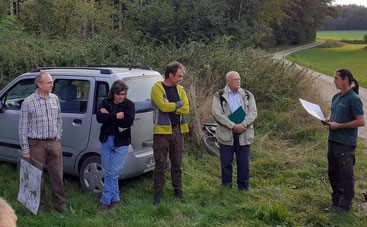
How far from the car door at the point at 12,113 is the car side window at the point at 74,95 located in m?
0.66

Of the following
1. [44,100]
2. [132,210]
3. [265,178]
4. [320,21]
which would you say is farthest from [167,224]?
[320,21]

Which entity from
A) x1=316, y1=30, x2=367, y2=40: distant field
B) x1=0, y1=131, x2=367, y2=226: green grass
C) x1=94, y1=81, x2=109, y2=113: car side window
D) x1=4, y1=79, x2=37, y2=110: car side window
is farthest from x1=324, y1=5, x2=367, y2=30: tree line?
x1=94, y1=81, x2=109, y2=113: car side window

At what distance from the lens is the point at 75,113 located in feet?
18.6

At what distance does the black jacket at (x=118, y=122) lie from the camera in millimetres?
4926

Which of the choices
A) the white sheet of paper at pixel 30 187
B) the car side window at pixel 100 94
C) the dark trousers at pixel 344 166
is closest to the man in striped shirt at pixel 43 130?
the white sheet of paper at pixel 30 187

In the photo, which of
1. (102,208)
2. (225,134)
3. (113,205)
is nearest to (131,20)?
(225,134)

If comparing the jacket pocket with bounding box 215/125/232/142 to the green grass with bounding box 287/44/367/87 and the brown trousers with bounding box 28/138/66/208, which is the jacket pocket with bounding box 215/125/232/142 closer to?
the brown trousers with bounding box 28/138/66/208

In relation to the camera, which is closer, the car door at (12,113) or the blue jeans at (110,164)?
the blue jeans at (110,164)

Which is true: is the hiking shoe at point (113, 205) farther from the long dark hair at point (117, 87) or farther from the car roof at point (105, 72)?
the car roof at point (105, 72)

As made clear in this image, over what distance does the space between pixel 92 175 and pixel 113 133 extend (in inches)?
37.7

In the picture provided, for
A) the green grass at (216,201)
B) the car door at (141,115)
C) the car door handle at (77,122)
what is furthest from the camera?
the car door handle at (77,122)

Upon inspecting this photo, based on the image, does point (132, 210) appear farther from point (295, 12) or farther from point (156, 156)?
point (295, 12)

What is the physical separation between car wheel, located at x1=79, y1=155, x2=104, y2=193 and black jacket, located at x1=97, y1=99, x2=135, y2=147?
0.65 meters

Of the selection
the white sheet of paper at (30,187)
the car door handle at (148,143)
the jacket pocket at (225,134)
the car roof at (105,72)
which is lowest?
the white sheet of paper at (30,187)
